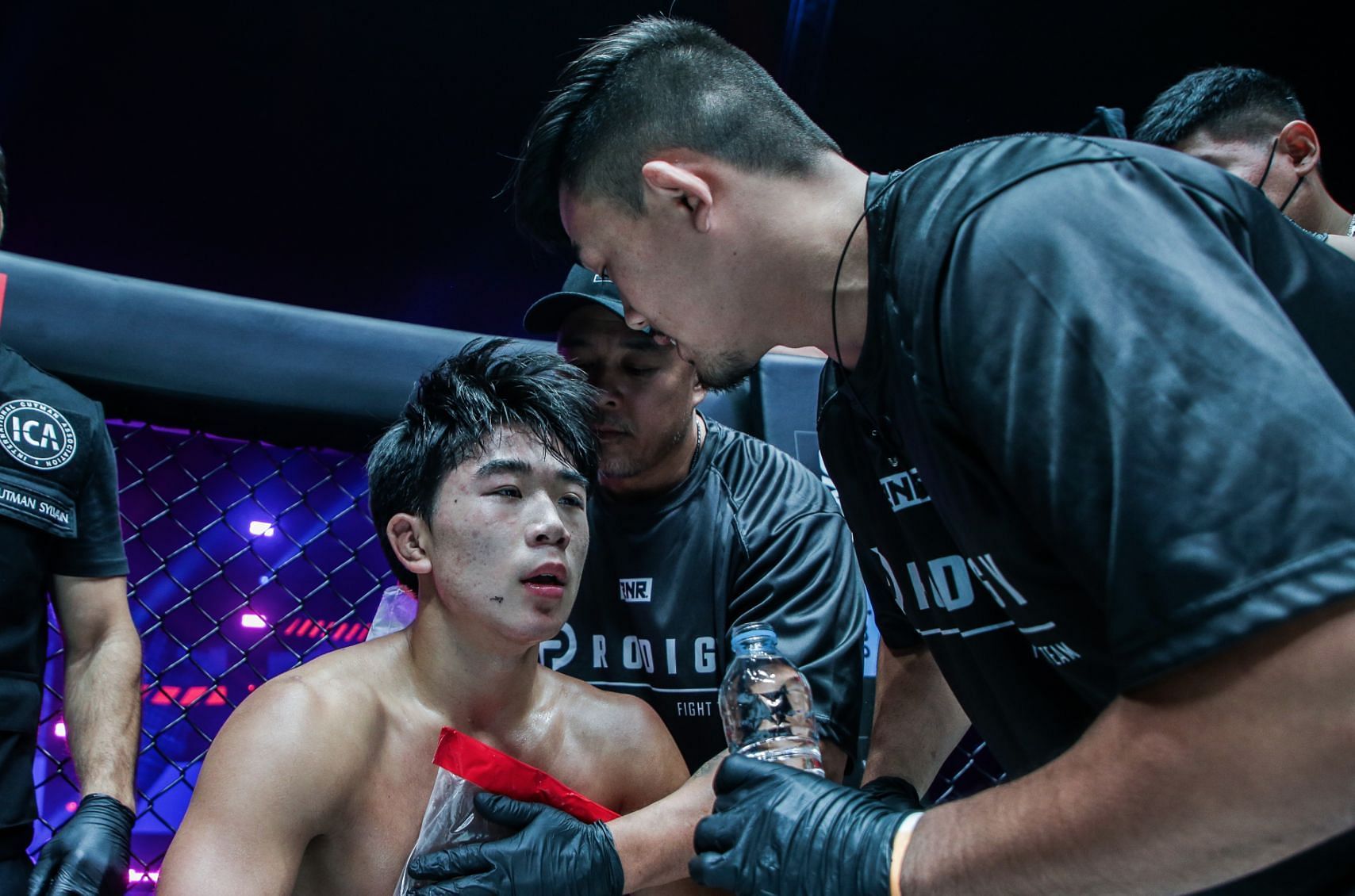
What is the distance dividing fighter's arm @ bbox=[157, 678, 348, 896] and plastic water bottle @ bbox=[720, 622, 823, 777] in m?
0.61

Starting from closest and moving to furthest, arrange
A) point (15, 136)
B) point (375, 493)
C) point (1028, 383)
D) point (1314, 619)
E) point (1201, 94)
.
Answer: point (1314, 619), point (1028, 383), point (375, 493), point (1201, 94), point (15, 136)

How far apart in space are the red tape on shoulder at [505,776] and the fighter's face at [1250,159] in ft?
6.76

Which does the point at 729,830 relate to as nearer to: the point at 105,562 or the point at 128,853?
the point at 128,853

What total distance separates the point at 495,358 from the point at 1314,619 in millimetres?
1582

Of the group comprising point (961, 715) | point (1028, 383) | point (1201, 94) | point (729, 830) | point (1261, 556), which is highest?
point (1201, 94)

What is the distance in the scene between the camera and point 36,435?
6.22ft

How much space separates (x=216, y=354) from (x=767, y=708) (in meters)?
1.34

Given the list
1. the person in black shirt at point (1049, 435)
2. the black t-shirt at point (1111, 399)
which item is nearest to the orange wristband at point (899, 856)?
the person in black shirt at point (1049, 435)

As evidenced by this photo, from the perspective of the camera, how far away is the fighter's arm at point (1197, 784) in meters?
0.65

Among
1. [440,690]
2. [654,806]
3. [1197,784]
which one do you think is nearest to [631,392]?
[440,690]

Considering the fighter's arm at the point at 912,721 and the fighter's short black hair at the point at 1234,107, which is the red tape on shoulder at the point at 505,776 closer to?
the fighter's arm at the point at 912,721

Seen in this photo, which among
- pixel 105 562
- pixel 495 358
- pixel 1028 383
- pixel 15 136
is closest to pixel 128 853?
pixel 105 562

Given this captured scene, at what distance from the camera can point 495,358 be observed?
199cm

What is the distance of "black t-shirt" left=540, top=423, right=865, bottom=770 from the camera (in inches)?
78.2
